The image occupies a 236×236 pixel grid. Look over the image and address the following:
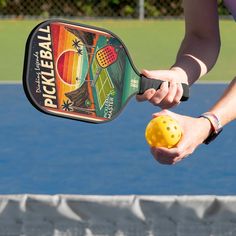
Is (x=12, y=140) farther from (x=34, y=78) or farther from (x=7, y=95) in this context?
(x=34, y=78)

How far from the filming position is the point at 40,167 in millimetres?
5656

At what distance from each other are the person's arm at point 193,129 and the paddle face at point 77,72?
1.02ft

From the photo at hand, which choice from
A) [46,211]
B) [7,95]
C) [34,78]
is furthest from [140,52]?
[34,78]

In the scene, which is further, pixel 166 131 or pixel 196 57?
pixel 196 57

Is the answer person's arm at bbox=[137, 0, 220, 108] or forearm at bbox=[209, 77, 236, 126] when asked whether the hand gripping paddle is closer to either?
person's arm at bbox=[137, 0, 220, 108]

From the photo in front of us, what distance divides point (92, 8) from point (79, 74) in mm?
10120

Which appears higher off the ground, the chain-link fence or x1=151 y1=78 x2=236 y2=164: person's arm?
x1=151 y1=78 x2=236 y2=164: person's arm

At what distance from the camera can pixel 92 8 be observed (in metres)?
12.7

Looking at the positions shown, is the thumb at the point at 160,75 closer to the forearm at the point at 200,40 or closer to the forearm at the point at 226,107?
the forearm at the point at 200,40

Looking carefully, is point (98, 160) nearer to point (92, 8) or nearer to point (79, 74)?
point (79, 74)

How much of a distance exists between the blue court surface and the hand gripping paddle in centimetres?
252

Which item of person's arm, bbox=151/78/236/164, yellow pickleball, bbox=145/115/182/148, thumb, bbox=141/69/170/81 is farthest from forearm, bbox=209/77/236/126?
thumb, bbox=141/69/170/81

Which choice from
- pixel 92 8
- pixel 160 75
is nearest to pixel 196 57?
pixel 160 75

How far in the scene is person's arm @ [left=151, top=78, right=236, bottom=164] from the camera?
2.29 m
